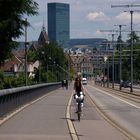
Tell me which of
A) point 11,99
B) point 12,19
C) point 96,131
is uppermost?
point 12,19

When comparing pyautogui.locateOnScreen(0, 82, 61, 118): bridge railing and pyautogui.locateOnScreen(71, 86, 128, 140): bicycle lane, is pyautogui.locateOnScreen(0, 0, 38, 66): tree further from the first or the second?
pyautogui.locateOnScreen(71, 86, 128, 140): bicycle lane

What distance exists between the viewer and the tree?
84.4 feet

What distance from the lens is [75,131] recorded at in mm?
20328

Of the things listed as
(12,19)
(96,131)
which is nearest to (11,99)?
(12,19)

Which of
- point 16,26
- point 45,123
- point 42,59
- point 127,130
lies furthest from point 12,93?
point 42,59

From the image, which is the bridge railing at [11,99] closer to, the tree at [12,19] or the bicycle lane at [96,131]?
the tree at [12,19]

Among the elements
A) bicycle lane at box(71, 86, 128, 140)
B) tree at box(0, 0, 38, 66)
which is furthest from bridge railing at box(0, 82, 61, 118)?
bicycle lane at box(71, 86, 128, 140)

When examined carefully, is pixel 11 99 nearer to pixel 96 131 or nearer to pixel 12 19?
pixel 12 19

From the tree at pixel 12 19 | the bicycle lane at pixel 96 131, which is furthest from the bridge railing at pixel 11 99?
the bicycle lane at pixel 96 131

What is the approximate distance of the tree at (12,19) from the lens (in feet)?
84.4

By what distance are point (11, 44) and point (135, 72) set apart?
156 meters

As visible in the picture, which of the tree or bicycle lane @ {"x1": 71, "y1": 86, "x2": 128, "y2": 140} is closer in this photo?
bicycle lane @ {"x1": 71, "y1": 86, "x2": 128, "y2": 140}

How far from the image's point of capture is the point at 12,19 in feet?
85.9

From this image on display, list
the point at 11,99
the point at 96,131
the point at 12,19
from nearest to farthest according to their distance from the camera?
1. the point at 96,131
2. the point at 12,19
3. the point at 11,99
